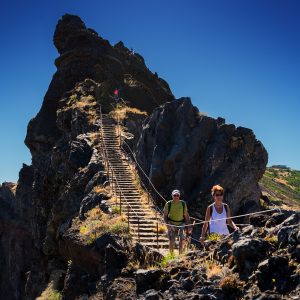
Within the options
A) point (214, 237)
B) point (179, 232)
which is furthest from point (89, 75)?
point (214, 237)

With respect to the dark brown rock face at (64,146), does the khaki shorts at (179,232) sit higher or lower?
lower

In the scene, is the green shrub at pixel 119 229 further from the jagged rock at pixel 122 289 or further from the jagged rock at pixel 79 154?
the jagged rock at pixel 79 154

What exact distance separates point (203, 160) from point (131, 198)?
15.8 ft

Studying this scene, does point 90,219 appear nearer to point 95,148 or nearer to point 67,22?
point 95,148

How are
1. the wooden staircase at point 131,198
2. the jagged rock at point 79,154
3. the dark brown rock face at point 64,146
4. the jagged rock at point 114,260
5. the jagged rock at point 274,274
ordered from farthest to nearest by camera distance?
the jagged rock at point 79,154 < the dark brown rock face at point 64,146 < the wooden staircase at point 131,198 < the jagged rock at point 114,260 < the jagged rock at point 274,274

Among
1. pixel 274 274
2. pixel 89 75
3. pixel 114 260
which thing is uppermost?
pixel 89 75

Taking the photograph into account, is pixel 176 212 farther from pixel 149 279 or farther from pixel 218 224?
pixel 149 279

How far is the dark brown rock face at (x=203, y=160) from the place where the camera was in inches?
894

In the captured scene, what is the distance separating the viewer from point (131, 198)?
76.9 feet

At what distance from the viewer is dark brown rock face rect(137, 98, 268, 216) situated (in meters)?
22.7

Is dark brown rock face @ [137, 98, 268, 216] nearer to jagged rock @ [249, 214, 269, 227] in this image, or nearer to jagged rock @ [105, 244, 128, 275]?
jagged rock @ [105, 244, 128, 275]

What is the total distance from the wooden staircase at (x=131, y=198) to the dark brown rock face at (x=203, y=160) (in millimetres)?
1613

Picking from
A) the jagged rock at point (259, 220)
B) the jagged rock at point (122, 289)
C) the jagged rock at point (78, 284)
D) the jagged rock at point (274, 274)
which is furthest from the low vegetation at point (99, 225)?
the jagged rock at point (274, 274)

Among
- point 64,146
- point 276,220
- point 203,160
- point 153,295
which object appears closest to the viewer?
point 153,295
